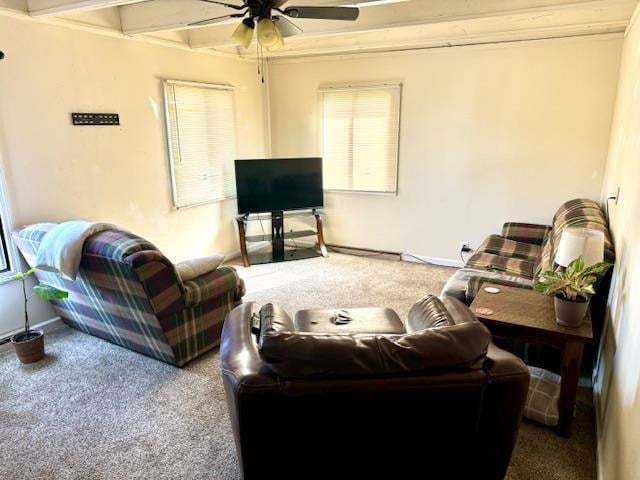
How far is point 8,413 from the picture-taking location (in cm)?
248

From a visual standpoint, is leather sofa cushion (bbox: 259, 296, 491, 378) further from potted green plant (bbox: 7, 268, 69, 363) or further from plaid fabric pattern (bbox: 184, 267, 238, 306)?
potted green plant (bbox: 7, 268, 69, 363)

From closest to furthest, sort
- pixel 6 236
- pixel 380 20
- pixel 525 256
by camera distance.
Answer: pixel 6 236
pixel 380 20
pixel 525 256

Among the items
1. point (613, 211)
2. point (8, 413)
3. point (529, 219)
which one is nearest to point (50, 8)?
point (8, 413)

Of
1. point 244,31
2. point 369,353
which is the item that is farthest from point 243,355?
point 244,31

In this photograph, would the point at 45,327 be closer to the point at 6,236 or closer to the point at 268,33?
the point at 6,236

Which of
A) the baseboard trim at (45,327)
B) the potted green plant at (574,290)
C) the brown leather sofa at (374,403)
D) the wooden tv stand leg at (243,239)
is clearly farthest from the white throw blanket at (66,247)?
the potted green plant at (574,290)

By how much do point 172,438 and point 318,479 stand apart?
102 cm

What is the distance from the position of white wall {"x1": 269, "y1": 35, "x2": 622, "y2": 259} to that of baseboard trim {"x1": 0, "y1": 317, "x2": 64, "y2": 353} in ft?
10.9

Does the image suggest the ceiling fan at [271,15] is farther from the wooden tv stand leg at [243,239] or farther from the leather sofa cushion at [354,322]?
the wooden tv stand leg at [243,239]

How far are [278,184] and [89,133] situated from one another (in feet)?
6.97

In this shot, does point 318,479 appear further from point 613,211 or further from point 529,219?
point 529,219

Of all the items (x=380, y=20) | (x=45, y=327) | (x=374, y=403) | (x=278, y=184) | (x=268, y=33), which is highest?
(x=380, y=20)

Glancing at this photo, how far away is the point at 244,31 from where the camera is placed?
103 inches

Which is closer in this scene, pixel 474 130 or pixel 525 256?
pixel 525 256
